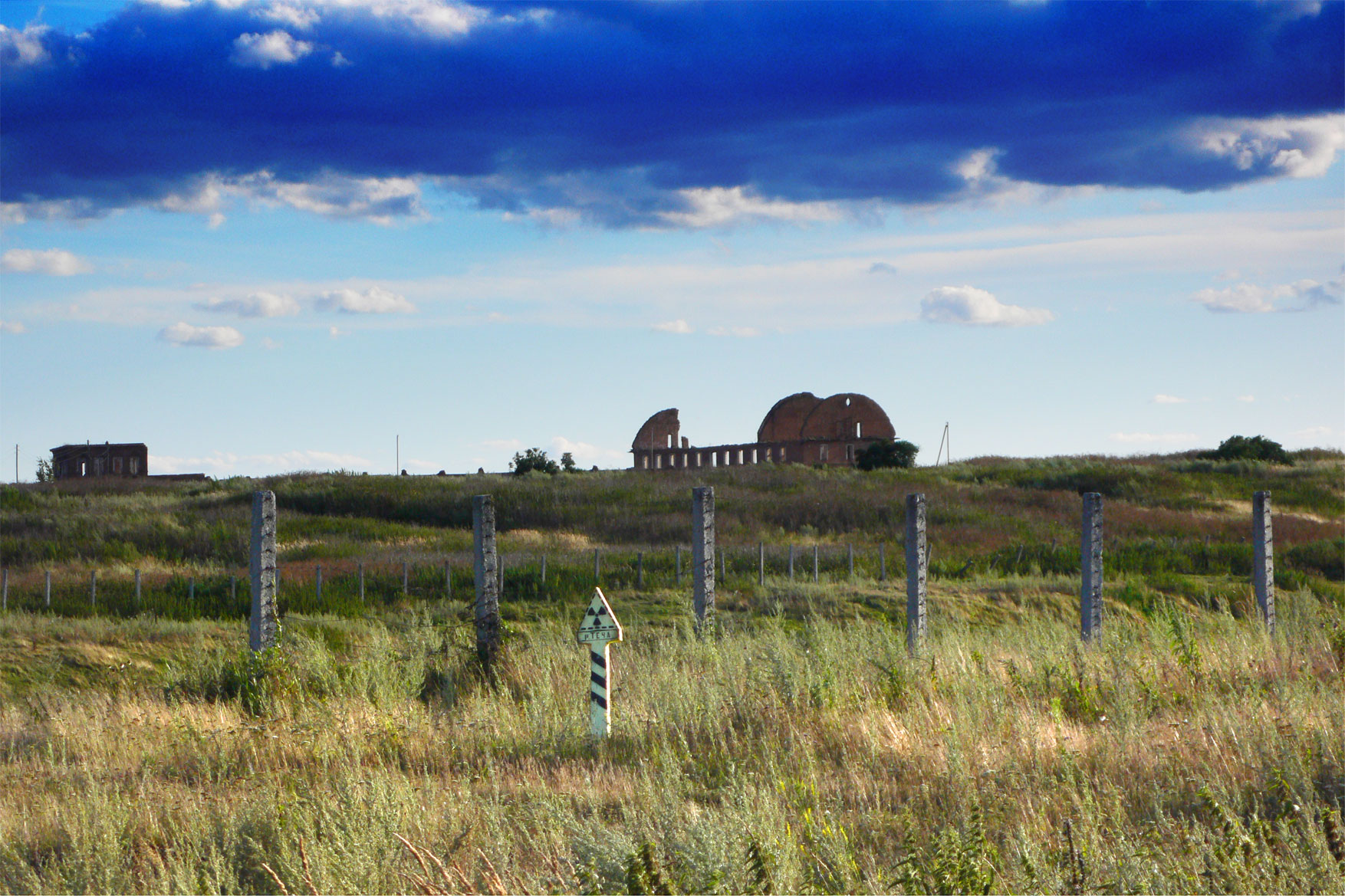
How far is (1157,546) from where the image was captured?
95.1 ft

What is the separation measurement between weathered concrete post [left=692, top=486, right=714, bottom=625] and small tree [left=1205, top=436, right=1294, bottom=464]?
5028 cm

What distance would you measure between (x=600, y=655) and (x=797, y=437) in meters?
55.1

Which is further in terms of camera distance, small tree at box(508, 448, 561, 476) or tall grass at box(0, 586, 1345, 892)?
small tree at box(508, 448, 561, 476)

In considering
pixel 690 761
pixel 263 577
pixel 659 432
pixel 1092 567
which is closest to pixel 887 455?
pixel 659 432

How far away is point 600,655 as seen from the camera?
29.0 feet

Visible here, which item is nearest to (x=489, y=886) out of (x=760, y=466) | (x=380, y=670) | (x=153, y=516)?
(x=380, y=670)

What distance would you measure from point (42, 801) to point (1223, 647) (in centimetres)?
956

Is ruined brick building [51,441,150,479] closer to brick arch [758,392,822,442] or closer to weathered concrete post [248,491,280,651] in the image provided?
brick arch [758,392,822,442]

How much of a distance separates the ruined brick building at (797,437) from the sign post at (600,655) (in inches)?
2047

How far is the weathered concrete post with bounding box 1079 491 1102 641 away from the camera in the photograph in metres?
12.7

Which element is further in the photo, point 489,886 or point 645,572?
point 645,572

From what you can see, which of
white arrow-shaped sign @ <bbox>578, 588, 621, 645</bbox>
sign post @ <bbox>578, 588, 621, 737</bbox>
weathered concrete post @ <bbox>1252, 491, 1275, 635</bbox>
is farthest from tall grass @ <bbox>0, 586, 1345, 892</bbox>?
weathered concrete post @ <bbox>1252, 491, 1275, 635</bbox>

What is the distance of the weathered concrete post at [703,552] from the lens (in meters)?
12.9

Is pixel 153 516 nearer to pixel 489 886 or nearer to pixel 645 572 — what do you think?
pixel 645 572
